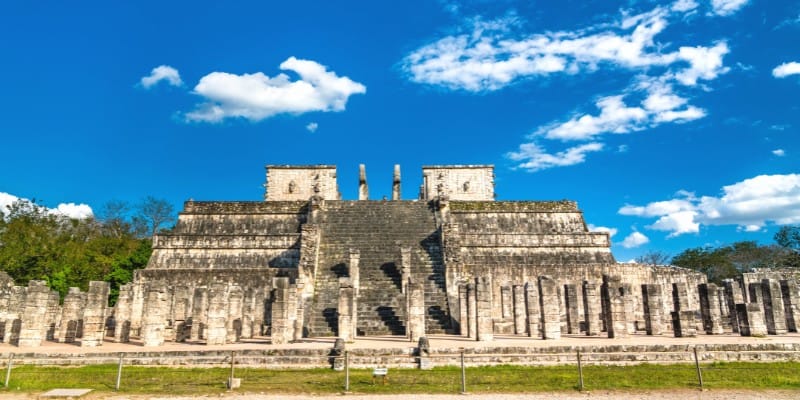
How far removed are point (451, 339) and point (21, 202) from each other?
3714cm

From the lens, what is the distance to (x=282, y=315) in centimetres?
1591

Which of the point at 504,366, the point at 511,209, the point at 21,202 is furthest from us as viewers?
the point at 21,202

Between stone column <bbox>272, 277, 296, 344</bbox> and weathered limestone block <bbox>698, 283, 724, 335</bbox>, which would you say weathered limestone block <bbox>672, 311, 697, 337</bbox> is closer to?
weathered limestone block <bbox>698, 283, 724, 335</bbox>

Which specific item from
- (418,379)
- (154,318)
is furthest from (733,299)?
(154,318)

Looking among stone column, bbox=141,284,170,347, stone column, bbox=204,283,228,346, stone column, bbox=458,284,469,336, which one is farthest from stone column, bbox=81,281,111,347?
stone column, bbox=458,284,469,336

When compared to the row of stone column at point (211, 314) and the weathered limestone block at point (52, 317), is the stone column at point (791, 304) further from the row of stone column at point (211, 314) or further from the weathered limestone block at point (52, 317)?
the weathered limestone block at point (52, 317)

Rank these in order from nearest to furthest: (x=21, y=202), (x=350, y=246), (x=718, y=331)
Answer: (x=718, y=331)
(x=350, y=246)
(x=21, y=202)

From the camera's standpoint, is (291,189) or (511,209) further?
(291,189)

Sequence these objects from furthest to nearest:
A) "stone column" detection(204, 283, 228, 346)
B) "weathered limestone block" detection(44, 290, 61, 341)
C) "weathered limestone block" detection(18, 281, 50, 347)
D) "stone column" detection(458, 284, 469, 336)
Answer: "weathered limestone block" detection(44, 290, 61, 341)
"stone column" detection(458, 284, 469, 336)
"weathered limestone block" detection(18, 281, 50, 347)
"stone column" detection(204, 283, 228, 346)

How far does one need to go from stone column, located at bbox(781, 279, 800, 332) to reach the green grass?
7.53 meters

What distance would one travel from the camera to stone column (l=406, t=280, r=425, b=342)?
15961 millimetres

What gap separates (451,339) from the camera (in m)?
16.2

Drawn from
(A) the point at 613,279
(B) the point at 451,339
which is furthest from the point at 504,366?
(A) the point at 613,279

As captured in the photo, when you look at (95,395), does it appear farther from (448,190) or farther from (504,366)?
(448,190)
